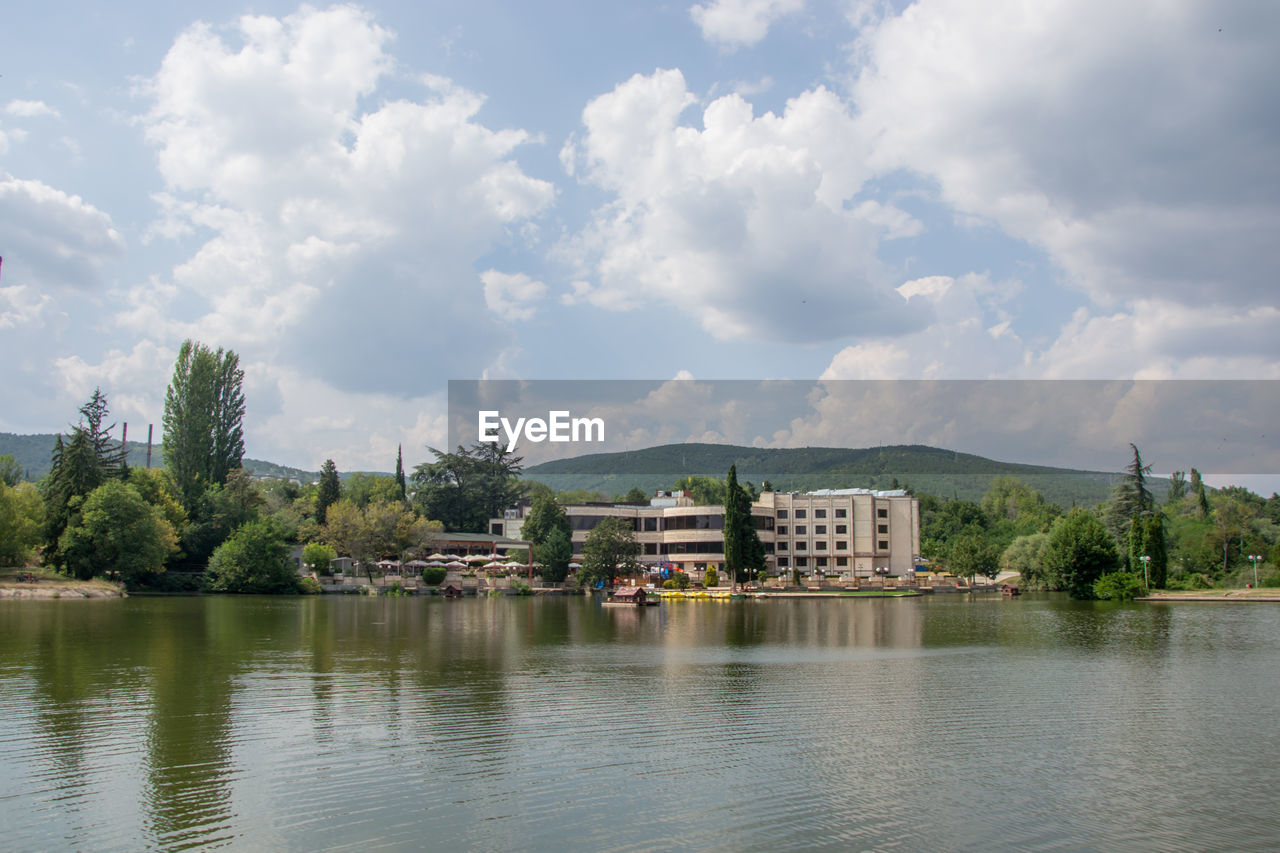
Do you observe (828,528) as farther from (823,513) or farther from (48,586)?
(48,586)

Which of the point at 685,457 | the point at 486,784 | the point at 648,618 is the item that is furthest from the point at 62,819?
the point at 685,457

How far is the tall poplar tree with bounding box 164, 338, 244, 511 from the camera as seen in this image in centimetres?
7638

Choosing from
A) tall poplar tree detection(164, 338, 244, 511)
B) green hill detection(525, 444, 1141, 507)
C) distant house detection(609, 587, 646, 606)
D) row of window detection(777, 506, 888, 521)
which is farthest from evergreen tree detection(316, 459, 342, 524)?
green hill detection(525, 444, 1141, 507)

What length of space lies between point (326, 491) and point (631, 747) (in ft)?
255

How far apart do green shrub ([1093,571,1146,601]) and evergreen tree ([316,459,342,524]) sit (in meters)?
64.5

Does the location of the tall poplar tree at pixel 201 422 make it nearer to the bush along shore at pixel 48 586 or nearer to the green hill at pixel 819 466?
A: the bush along shore at pixel 48 586

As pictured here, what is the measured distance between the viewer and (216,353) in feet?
271

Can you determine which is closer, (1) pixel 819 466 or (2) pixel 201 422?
(2) pixel 201 422

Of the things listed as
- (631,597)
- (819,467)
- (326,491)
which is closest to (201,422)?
(326,491)

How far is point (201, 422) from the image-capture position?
255 feet

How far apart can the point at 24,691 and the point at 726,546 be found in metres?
64.3

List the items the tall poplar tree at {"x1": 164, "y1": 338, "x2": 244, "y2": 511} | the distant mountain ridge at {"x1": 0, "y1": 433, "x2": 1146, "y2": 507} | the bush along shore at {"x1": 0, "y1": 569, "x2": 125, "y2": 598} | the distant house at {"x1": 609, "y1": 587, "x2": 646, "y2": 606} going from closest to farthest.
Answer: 1. the bush along shore at {"x1": 0, "y1": 569, "x2": 125, "y2": 598}
2. the distant house at {"x1": 609, "y1": 587, "x2": 646, "y2": 606}
3. the tall poplar tree at {"x1": 164, "y1": 338, "x2": 244, "y2": 511}
4. the distant mountain ridge at {"x1": 0, "y1": 433, "x2": 1146, "y2": 507}

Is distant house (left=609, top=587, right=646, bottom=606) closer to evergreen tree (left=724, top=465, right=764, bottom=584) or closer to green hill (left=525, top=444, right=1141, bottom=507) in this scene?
evergreen tree (left=724, top=465, right=764, bottom=584)

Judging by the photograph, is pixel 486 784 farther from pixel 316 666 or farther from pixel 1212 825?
pixel 316 666
